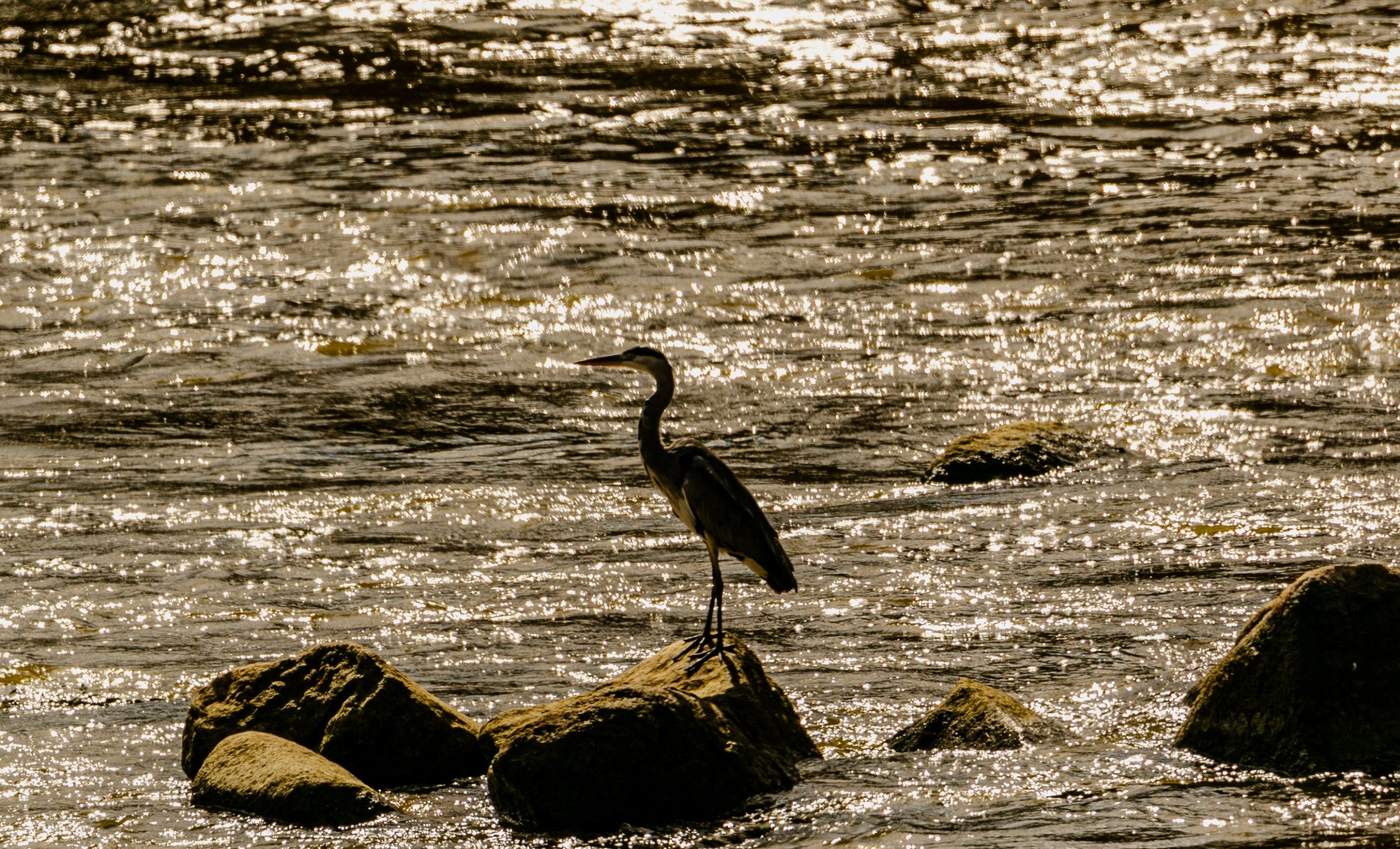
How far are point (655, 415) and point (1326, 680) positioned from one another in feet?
11.4

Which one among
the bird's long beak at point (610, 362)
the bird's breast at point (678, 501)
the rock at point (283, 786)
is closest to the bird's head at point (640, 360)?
the bird's long beak at point (610, 362)

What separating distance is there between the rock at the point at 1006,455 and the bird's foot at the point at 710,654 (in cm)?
479

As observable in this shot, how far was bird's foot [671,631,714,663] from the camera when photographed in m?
8.92

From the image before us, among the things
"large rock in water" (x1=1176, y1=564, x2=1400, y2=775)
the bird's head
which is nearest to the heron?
the bird's head

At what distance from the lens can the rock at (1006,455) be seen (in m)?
13.3

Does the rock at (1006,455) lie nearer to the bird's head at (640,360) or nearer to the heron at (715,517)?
the bird's head at (640,360)

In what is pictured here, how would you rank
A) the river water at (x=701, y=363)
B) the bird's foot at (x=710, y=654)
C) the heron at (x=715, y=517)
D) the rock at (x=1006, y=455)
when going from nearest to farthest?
the bird's foot at (x=710, y=654) → the heron at (x=715, y=517) → the river water at (x=701, y=363) → the rock at (x=1006, y=455)

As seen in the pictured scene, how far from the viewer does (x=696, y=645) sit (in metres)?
8.99

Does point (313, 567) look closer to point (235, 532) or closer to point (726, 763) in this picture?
point (235, 532)

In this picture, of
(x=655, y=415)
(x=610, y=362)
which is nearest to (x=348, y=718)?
(x=655, y=415)

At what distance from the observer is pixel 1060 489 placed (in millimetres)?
13141

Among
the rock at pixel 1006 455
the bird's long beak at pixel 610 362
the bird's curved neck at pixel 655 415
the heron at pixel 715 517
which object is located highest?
the bird's long beak at pixel 610 362

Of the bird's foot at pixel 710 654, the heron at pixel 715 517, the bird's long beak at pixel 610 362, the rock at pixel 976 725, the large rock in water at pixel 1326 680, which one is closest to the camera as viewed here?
the large rock in water at pixel 1326 680

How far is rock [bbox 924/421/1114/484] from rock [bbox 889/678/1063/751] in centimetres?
444
